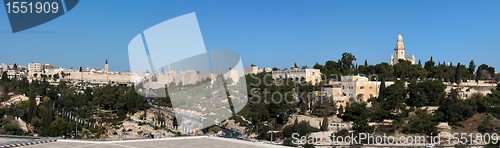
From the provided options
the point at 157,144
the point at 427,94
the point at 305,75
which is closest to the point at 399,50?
the point at 305,75

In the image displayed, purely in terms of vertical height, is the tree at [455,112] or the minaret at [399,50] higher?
the minaret at [399,50]

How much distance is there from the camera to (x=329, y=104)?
22672 mm

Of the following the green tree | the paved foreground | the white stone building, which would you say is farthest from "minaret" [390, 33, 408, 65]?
the paved foreground

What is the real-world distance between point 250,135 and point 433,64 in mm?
14514

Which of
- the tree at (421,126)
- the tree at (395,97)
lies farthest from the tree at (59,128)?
the tree at (395,97)

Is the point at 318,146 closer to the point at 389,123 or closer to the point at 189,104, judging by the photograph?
the point at 389,123

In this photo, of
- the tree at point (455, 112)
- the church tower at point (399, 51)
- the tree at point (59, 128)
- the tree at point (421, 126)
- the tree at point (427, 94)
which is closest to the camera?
the tree at point (59, 128)

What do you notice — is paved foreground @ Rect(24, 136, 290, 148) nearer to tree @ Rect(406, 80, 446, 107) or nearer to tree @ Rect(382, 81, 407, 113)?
tree @ Rect(382, 81, 407, 113)

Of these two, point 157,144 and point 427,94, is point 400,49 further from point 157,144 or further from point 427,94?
point 157,144

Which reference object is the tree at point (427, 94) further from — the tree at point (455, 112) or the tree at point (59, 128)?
the tree at point (59, 128)

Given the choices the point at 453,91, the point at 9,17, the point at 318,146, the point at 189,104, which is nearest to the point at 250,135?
the point at 318,146

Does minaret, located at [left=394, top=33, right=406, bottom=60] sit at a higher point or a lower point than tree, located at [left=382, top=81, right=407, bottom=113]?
higher

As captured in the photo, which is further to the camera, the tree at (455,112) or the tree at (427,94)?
the tree at (427,94)

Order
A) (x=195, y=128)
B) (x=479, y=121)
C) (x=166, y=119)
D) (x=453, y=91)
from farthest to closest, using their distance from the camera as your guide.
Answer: (x=166, y=119) → (x=453, y=91) → (x=195, y=128) → (x=479, y=121)
